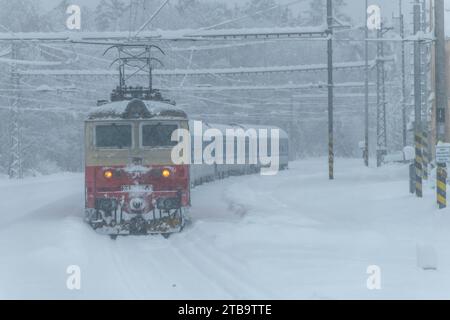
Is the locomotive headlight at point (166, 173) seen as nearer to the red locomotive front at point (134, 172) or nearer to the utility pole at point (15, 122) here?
the red locomotive front at point (134, 172)

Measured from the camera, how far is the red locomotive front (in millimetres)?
16766

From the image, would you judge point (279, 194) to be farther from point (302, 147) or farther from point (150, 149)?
point (302, 147)

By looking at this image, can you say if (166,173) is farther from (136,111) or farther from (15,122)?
(15,122)

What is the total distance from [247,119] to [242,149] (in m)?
35.4

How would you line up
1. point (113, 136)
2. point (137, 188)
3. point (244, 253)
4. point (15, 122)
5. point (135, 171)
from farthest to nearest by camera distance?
point (15, 122) < point (113, 136) < point (135, 171) < point (137, 188) < point (244, 253)

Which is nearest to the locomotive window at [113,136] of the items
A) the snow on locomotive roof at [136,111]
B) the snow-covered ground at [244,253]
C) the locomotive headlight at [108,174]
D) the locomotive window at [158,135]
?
the snow on locomotive roof at [136,111]

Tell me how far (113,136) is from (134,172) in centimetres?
104

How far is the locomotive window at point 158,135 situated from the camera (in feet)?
57.0

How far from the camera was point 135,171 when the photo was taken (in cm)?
1695

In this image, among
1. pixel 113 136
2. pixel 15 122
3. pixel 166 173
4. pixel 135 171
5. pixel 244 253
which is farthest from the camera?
pixel 15 122

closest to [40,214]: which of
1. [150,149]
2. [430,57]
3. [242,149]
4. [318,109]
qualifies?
[150,149]

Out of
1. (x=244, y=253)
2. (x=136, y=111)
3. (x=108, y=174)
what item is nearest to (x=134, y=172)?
(x=108, y=174)

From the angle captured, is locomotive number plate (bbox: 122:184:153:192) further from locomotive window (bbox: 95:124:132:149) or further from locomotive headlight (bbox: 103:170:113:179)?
locomotive window (bbox: 95:124:132:149)

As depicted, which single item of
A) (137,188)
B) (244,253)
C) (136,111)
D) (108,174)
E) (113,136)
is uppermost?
(136,111)
